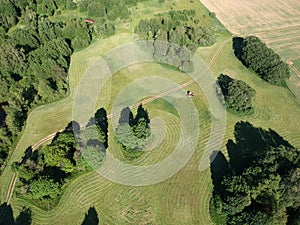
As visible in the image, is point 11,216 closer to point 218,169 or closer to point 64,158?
point 64,158

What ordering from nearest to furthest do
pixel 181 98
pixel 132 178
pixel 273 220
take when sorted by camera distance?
pixel 273 220
pixel 132 178
pixel 181 98

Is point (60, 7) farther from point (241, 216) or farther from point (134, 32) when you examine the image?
point (241, 216)

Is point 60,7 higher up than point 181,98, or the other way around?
point 60,7

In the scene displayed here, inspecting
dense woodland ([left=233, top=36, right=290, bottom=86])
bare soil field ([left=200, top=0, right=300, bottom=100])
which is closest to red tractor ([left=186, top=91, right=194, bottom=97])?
dense woodland ([left=233, top=36, right=290, bottom=86])

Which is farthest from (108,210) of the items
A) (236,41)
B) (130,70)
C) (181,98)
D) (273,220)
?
(236,41)

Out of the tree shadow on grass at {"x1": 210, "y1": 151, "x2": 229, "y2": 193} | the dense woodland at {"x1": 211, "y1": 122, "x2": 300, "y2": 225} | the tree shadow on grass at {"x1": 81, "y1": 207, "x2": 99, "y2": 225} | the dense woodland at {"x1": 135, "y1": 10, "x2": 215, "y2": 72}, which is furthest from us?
the dense woodland at {"x1": 135, "y1": 10, "x2": 215, "y2": 72}

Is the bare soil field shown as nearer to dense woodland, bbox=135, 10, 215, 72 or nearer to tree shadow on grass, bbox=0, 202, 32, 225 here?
dense woodland, bbox=135, 10, 215, 72
